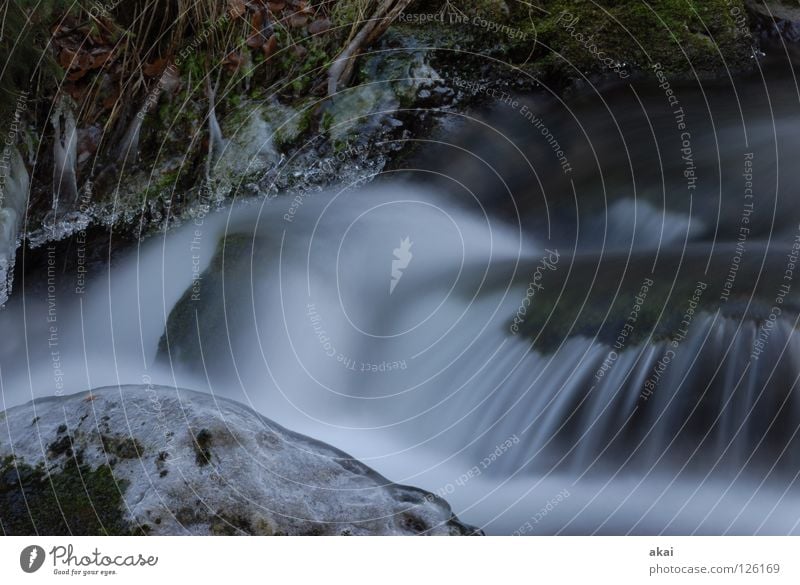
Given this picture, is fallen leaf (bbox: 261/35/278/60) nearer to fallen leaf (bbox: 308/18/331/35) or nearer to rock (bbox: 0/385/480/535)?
fallen leaf (bbox: 308/18/331/35)

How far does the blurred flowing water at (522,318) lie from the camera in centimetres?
114

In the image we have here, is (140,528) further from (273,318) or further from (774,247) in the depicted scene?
(774,247)

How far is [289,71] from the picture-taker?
125cm

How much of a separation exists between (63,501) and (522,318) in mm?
728

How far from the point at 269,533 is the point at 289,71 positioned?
0.71 meters

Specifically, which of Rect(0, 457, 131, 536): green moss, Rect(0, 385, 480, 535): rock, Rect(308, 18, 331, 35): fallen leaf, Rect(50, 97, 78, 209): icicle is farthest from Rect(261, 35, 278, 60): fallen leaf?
Rect(0, 457, 131, 536): green moss

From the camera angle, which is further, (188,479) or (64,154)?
(64,154)

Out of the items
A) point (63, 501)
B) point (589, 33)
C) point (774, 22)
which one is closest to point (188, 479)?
point (63, 501)

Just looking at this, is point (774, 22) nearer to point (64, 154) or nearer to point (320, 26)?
point (320, 26)

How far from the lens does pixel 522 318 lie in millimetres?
1189

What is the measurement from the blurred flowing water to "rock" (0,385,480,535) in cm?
3

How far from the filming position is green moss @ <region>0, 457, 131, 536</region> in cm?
114
